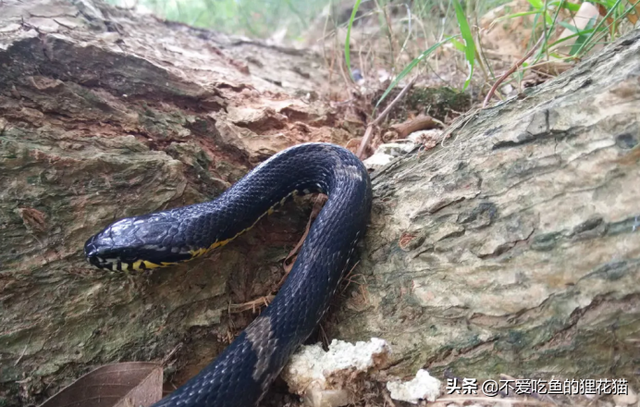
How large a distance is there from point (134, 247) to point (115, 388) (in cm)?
107

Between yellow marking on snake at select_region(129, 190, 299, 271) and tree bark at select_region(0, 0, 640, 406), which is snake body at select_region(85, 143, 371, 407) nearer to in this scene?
yellow marking on snake at select_region(129, 190, 299, 271)

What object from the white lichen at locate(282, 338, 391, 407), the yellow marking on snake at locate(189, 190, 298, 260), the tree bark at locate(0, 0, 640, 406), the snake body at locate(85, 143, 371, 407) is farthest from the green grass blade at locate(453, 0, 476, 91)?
the white lichen at locate(282, 338, 391, 407)

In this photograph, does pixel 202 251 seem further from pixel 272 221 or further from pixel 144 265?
pixel 272 221

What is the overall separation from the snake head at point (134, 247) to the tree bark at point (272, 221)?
0.45 ft

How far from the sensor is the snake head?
3.07 meters

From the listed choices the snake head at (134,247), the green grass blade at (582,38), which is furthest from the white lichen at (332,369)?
the green grass blade at (582,38)

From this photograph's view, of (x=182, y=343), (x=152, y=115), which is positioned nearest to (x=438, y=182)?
(x=182, y=343)

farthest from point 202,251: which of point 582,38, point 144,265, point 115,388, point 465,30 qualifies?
point 582,38

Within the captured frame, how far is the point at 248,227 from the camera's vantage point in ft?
12.2

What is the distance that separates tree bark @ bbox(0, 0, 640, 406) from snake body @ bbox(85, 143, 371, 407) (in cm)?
18

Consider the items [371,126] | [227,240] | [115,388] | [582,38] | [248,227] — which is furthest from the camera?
[371,126]

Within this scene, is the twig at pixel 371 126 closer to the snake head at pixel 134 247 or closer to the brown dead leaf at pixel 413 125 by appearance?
the brown dead leaf at pixel 413 125

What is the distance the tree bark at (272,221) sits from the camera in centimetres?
230

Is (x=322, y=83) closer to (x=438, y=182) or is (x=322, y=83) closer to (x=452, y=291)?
(x=438, y=182)
